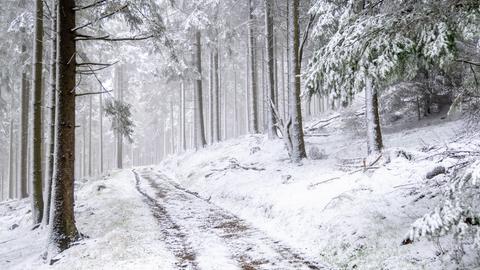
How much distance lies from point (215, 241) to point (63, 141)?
4.03m

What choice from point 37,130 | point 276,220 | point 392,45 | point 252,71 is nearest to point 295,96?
point 276,220

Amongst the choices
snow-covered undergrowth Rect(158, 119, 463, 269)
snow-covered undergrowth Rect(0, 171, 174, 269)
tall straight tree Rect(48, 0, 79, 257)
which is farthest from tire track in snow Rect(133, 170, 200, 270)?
tall straight tree Rect(48, 0, 79, 257)

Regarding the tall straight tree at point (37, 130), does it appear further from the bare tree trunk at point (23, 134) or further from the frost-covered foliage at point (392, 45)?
the frost-covered foliage at point (392, 45)

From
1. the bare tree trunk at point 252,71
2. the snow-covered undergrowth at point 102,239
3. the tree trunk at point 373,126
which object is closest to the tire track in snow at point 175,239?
the snow-covered undergrowth at point 102,239

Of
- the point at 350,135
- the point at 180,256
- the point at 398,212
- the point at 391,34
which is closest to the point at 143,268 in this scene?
the point at 180,256

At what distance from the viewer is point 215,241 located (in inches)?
295

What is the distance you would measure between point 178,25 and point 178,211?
60.7 ft

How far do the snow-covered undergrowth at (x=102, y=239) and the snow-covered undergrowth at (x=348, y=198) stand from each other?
107 inches

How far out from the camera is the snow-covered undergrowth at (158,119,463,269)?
19.0ft

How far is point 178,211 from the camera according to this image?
10.9 m

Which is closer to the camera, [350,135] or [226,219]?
[226,219]

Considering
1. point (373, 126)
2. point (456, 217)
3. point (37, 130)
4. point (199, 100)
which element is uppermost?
point (199, 100)

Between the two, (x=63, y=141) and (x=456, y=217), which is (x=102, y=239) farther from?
(x=456, y=217)

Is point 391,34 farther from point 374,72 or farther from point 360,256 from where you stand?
point 360,256
